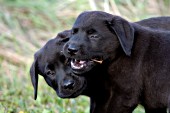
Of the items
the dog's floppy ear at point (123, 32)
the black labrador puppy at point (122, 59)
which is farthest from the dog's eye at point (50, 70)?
the dog's floppy ear at point (123, 32)

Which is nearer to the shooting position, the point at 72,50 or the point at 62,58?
the point at 72,50

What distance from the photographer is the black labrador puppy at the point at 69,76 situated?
775 cm

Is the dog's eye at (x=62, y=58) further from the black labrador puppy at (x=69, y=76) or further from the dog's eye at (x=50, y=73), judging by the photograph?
the dog's eye at (x=50, y=73)

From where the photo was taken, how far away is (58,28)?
530 inches

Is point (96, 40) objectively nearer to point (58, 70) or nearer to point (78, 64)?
point (78, 64)

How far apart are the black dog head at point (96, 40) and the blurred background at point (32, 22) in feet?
9.81

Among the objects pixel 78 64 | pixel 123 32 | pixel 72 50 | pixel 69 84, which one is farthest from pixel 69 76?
pixel 123 32

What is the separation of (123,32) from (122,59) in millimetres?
329

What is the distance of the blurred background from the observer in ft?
38.6

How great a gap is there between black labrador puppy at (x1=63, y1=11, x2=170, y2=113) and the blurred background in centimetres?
289

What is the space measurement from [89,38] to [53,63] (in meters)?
0.85

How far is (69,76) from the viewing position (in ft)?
26.3

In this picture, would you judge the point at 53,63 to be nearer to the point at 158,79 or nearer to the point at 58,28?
the point at 158,79

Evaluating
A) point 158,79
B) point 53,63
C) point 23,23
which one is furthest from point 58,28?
point 158,79
